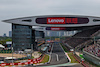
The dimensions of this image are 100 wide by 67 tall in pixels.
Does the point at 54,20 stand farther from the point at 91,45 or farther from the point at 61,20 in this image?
the point at 91,45

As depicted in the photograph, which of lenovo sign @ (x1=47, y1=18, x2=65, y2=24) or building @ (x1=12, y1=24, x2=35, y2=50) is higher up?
lenovo sign @ (x1=47, y1=18, x2=65, y2=24)

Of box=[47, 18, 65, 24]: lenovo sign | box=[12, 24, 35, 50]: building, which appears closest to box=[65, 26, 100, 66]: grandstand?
box=[47, 18, 65, 24]: lenovo sign

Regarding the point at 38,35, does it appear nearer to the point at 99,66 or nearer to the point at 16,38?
the point at 16,38

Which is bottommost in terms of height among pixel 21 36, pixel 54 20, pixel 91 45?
pixel 91 45

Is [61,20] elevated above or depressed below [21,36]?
above

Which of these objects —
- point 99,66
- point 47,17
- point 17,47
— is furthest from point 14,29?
point 99,66

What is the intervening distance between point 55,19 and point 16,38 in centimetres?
1825

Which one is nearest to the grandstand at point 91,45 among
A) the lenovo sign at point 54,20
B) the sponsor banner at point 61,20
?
the sponsor banner at point 61,20

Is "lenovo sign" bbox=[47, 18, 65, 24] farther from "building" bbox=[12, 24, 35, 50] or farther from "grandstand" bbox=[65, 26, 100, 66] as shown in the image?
"grandstand" bbox=[65, 26, 100, 66]

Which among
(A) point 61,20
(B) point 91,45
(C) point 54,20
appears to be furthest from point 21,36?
(B) point 91,45

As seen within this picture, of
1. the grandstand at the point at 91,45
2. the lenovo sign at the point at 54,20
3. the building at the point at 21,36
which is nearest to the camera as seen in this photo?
the grandstand at the point at 91,45

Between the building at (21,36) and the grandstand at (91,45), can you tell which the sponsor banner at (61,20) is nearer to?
the building at (21,36)

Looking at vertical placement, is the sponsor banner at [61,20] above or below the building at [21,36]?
above

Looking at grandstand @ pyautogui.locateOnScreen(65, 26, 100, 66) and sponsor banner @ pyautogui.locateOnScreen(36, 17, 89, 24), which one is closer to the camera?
grandstand @ pyautogui.locateOnScreen(65, 26, 100, 66)
